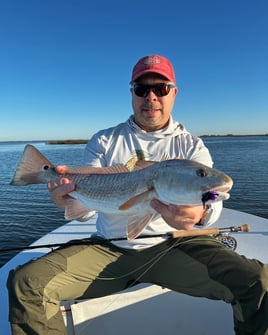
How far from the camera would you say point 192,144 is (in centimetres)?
382

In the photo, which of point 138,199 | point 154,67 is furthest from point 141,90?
point 138,199

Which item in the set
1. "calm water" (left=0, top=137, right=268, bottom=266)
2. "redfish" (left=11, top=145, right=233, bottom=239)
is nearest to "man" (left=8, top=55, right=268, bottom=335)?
"redfish" (left=11, top=145, right=233, bottom=239)

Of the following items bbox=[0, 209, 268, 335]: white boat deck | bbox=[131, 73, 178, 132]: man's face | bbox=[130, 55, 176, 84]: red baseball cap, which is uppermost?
bbox=[130, 55, 176, 84]: red baseball cap

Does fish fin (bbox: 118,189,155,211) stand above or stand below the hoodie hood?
below

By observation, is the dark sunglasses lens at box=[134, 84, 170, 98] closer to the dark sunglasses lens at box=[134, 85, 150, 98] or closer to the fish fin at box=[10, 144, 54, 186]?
the dark sunglasses lens at box=[134, 85, 150, 98]

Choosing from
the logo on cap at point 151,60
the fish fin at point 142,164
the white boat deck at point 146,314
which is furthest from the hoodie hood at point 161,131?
the white boat deck at point 146,314

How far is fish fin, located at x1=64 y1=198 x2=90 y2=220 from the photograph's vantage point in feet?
11.0

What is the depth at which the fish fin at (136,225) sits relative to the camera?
292 cm

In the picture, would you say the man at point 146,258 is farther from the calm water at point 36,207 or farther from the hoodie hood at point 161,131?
the calm water at point 36,207

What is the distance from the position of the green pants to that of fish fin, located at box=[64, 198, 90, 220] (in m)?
0.36

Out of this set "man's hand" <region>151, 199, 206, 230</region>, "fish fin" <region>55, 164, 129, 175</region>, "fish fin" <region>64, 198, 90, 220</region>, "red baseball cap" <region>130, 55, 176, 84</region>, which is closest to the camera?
"man's hand" <region>151, 199, 206, 230</region>

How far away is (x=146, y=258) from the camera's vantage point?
11.3 ft

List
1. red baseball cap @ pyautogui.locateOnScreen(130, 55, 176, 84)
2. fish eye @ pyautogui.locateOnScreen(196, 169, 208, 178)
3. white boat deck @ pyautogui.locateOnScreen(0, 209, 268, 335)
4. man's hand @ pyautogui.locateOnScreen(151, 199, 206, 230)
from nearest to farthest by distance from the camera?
1. fish eye @ pyautogui.locateOnScreen(196, 169, 208, 178)
2. man's hand @ pyautogui.locateOnScreen(151, 199, 206, 230)
3. white boat deck @ pyautogui.locateOnScreen(0, 209, 268, 335)
4. red baseball cap @ pyautogui.locateOnScreen(130, 55, 176, 84)

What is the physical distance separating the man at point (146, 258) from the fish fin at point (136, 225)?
7.2 inches
